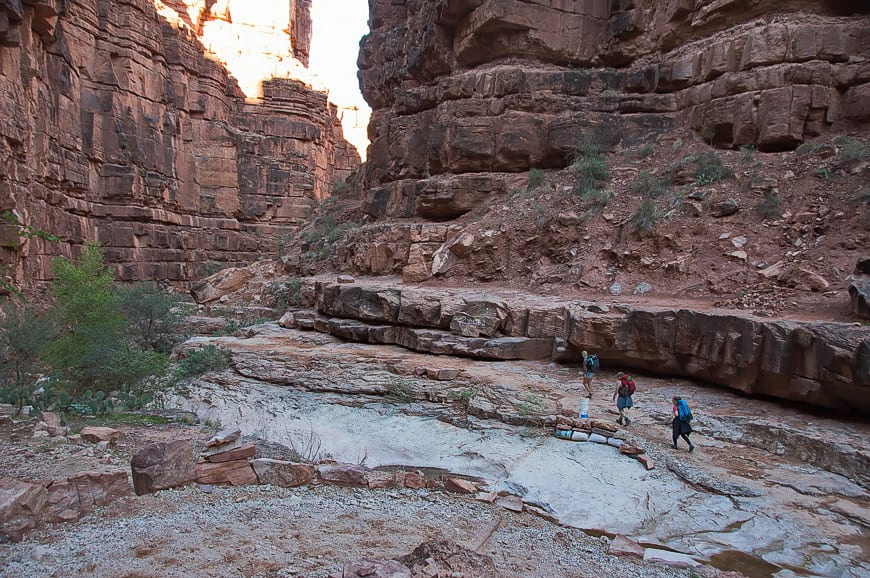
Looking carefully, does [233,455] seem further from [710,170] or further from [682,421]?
[710,170]

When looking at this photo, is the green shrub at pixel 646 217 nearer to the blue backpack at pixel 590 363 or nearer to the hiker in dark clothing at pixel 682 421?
the blue backpack at pixel 590 363

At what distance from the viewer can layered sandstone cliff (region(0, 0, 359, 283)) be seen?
1791 centimetres

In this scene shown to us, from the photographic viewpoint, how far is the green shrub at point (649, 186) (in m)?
14.8

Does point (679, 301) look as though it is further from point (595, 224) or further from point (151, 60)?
point (151, 60)

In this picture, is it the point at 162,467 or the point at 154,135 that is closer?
the point at 162,467

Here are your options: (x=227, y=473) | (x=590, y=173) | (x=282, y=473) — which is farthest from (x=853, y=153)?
(x=227, y=473)

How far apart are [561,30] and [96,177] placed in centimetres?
2060

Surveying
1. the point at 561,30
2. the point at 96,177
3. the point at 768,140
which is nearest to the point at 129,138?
the point at 96,177

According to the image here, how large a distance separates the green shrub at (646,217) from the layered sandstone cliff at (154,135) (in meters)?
16.6

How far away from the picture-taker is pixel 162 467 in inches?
226

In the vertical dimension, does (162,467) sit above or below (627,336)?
below

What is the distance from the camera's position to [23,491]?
4.83 metres

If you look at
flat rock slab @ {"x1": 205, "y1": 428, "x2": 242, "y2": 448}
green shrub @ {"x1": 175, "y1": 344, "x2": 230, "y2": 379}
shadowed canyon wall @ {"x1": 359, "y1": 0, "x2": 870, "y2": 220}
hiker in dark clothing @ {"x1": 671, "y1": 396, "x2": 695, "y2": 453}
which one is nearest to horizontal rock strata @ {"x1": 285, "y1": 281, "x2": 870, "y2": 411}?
hiker in dark clothing @ {"x1": 671, "y1": 396, "x2": 695, "y2": 453}

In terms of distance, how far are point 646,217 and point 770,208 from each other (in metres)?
2.64
